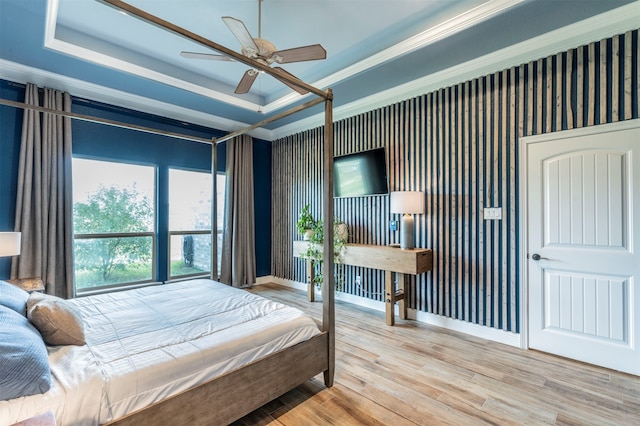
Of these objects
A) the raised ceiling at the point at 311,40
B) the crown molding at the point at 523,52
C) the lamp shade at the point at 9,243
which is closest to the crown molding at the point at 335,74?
the raised ceiling at the point at 311,40

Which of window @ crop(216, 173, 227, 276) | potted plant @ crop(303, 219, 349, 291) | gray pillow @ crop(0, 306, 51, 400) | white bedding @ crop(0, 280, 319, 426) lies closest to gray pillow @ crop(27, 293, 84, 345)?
white bedding @ crop(0, 280, 319, 426)

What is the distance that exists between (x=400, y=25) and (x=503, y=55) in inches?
41.1

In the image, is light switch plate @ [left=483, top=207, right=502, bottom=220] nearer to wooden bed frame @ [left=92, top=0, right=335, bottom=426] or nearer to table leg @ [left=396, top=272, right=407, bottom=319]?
table leg @ [left=396, top=272, right=407, bottom=319]

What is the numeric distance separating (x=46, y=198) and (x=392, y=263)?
3967 mm

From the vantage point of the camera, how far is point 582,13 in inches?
90.7

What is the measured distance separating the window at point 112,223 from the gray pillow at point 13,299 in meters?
2.02

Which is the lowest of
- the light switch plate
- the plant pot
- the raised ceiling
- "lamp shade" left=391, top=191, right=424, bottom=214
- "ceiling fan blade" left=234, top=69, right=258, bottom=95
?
the plant pot

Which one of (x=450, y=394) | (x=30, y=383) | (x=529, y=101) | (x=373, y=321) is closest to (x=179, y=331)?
(x=30, y=383)

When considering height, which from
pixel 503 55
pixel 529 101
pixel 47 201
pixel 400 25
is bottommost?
pixel 47 201

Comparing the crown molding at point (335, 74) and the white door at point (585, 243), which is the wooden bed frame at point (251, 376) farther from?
the white door at point (585, 243)

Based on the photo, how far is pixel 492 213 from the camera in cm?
300

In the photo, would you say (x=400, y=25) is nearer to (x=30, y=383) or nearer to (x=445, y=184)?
(x=445, y=184)

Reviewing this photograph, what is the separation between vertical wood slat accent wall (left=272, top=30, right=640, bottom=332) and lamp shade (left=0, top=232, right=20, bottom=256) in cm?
365

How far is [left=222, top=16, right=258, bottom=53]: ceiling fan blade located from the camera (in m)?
1.91
